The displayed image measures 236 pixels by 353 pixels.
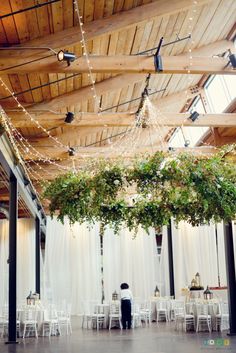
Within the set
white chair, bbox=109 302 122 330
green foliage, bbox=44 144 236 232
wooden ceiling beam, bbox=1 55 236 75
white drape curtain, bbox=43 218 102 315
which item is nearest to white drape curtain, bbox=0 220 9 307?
white drape curtain, bbox=43 218 102 315

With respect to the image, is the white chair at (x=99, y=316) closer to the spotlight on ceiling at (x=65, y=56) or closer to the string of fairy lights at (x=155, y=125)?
the string of fairy lights at (x=155, y=125)

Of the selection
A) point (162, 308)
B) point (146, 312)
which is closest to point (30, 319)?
point (146, 312)

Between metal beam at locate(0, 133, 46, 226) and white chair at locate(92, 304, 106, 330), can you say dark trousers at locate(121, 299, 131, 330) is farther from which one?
metal beam at locate(0, 133, 46, 226)

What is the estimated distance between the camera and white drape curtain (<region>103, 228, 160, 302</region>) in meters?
15.5

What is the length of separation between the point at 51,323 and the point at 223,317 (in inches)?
147

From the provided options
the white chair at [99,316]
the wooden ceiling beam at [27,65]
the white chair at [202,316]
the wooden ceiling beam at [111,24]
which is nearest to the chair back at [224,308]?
the white chair at [202,316]

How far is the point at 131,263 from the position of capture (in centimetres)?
1564

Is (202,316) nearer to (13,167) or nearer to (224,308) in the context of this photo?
(224,308)

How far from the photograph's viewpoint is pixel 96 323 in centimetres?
1187

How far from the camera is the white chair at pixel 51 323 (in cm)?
1055

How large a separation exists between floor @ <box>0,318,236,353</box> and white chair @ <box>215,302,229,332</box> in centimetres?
48

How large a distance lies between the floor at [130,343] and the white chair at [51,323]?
0.28 meters

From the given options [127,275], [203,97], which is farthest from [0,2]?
[127,275]

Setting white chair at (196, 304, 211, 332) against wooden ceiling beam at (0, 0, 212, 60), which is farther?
white chair at (196, 304, 211, 332)
